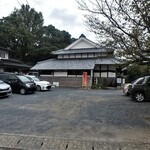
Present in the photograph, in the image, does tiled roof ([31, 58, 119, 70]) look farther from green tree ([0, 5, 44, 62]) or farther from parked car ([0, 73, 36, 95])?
parked car ([0, 73, 36, 95])

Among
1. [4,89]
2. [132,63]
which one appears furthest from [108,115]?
[4,89]

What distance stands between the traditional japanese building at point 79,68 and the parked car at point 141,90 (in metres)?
14.2

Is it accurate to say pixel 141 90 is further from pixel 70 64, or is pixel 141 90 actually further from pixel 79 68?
pixel 70 64

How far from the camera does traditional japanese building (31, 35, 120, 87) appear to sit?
3072cm

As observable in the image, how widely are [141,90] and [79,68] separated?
1664cm

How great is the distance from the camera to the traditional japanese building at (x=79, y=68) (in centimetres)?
3072

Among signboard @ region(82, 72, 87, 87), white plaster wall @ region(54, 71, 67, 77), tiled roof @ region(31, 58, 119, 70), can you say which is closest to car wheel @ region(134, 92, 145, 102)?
signboard @ region(82, 72, 87, 87)

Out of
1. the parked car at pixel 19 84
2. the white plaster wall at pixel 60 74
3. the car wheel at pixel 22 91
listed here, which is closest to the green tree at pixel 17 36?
the white plaster wall at pixel 60 74

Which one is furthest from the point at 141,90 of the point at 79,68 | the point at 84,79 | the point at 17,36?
the point at 17,36

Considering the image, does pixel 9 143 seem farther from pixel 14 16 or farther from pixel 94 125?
pixel 14 16

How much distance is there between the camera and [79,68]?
30594mm

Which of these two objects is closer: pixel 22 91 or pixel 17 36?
pixel 22 91

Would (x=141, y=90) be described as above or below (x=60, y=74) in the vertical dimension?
below

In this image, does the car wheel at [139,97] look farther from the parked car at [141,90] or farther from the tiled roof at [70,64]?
the tiled roof at [70,64]
